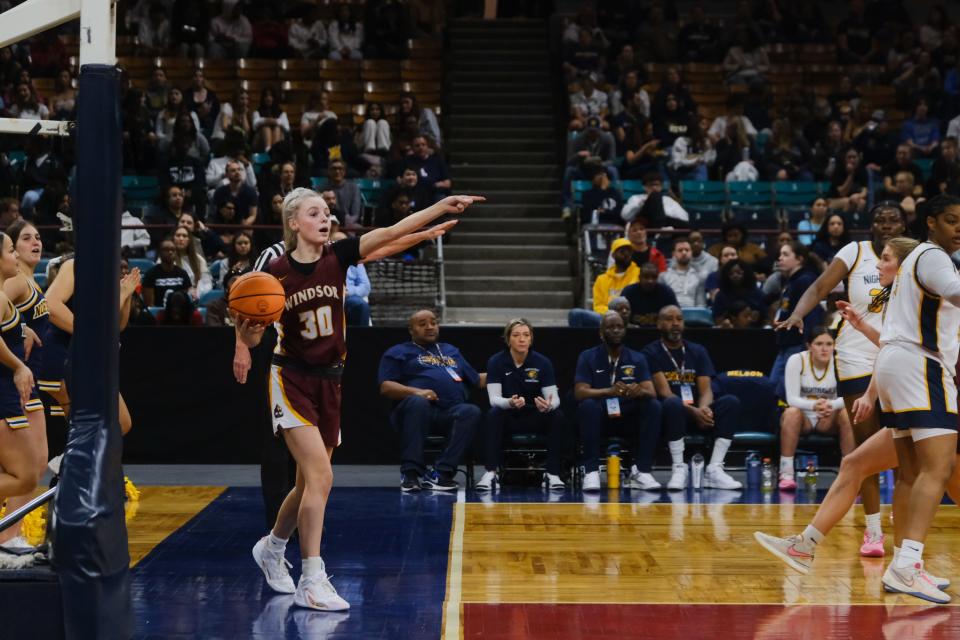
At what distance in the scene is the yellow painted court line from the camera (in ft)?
17.5

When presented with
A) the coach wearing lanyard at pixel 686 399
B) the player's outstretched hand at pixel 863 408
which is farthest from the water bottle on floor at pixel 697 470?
the player's outstretched hand at pixel 863 408

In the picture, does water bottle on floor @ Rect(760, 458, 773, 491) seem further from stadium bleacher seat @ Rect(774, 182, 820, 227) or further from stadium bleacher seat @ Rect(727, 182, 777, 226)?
stadium bleacher seat @ Rect(774, 182, 820, 227)

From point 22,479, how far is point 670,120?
40.9ft

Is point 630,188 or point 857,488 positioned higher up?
point 630,188

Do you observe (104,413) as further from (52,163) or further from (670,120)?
(670,120)

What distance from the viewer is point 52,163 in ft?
50.1

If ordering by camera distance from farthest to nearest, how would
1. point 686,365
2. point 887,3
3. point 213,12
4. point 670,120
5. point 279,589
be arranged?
point 887,3 < point 213,12 < point 670,120 < point 686,365 < point 279,589

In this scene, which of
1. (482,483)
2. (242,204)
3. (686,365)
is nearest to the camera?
(482,483)

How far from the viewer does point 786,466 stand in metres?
10.4

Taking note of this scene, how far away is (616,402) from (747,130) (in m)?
8.08

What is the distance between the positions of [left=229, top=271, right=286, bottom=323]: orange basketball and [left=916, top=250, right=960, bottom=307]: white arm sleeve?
302 cm

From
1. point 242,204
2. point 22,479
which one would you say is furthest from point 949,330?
point 242,204

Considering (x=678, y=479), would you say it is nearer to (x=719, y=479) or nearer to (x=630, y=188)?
(x=719, y=479)

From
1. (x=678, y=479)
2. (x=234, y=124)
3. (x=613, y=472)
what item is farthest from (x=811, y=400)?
(x=234, y=124)
